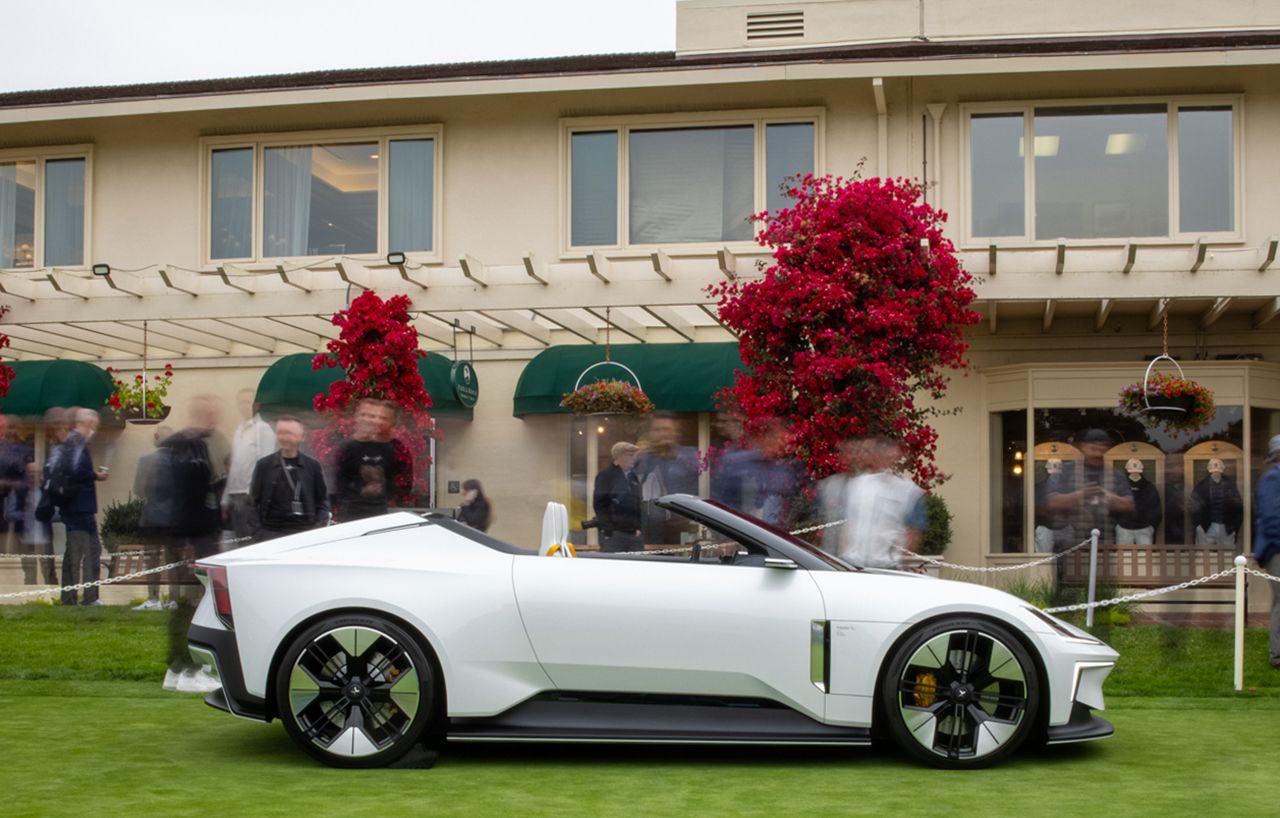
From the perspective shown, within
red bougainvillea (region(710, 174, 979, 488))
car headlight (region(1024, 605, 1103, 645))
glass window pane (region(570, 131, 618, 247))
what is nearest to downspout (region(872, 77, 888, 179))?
red bougainvillea (region(710, 174, 979, 488))

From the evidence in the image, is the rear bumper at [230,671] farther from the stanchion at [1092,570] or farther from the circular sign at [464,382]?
the circular sign at [464,382]

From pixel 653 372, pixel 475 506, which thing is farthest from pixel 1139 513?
pixel 475 506

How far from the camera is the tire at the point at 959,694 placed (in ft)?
21.4

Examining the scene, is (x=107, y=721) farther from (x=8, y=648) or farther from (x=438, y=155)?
(x=438, y=155)

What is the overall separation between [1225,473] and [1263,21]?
20.0 feet

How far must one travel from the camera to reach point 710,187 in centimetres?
1819

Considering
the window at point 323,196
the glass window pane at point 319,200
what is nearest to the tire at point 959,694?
the window at point 323,196

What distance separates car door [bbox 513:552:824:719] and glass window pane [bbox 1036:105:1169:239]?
39.5ft

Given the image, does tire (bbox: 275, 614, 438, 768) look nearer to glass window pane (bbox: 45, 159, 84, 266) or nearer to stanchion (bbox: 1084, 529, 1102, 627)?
stanchion (bbox: 1084, 529, 1102, 627)

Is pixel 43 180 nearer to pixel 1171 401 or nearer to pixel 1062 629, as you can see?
pixel 1171 401

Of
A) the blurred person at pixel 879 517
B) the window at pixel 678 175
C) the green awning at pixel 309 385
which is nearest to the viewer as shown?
the blurred person at pixel 879 517

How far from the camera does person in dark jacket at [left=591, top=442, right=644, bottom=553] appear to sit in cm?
1081

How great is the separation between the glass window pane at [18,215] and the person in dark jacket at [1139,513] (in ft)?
47.0

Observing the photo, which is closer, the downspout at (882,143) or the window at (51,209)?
the downspout at (882,143)
